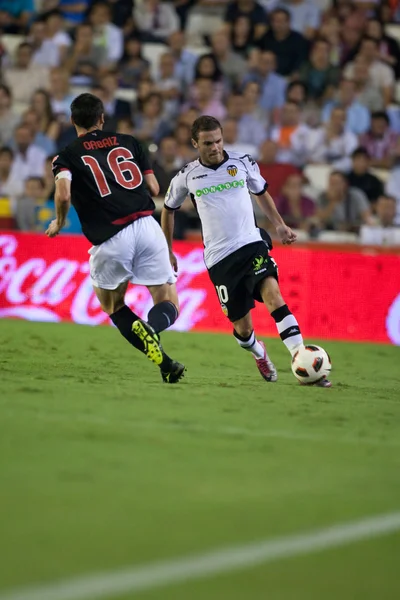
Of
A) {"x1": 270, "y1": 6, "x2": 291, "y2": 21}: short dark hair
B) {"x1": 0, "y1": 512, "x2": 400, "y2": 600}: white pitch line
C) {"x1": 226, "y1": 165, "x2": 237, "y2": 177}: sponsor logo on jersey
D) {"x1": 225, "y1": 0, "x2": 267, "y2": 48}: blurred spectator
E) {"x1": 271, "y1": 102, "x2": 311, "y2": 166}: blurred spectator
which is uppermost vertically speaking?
{"x1": 0, "y1": 512, "x2": 400, "y2": 600}: white pitch line

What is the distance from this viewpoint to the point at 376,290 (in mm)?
14273

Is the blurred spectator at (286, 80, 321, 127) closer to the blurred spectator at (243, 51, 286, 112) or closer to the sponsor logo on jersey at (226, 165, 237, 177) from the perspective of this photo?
the blurred spectator at (243, 51, 286, 112)

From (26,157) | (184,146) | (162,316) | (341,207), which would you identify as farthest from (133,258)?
(26,157)

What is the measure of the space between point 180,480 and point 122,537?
3.32ft

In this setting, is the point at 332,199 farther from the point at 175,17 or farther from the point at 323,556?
the point at 323,556

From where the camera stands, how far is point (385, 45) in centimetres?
1967

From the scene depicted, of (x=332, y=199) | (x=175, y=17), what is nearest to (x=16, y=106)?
(x=175, y=17)

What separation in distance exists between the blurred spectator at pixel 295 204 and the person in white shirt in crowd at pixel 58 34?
216 inches

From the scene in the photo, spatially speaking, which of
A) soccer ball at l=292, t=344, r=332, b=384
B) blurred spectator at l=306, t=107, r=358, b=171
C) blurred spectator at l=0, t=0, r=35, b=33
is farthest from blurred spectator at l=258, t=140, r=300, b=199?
soccer ball at l=292, t=344, r=332, b=384

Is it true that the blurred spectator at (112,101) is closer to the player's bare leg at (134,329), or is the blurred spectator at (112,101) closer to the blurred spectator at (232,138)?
the blurred spectator at (232,138)

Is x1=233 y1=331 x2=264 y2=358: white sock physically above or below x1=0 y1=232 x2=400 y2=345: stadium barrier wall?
above

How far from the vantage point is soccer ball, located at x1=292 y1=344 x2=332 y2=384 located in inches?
352

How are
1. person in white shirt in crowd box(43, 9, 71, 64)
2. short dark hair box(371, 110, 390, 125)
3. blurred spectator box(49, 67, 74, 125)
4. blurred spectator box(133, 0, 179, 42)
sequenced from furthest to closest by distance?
blurred spectator box(133, 0, 179, 42) < person in white shirt in crowd box(43, 9, 71, 64) < blurred spectator box(49, 67, 74, 125) < short dark hair box(371, 110, 390, 125)

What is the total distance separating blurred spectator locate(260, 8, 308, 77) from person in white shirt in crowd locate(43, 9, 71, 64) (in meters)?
3.46
